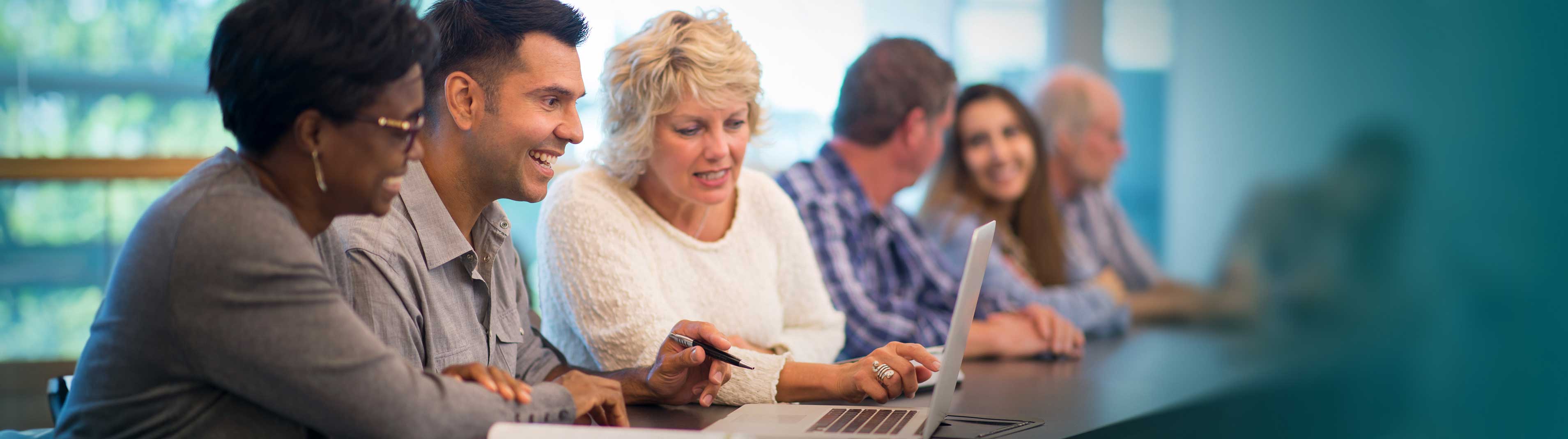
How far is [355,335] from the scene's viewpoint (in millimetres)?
870

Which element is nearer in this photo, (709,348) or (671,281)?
(709,348)

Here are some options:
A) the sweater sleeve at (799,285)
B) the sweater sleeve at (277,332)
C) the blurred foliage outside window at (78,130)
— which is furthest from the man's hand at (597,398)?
the blurred foliage outside window at (78,130)

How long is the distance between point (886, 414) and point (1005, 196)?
163 cm

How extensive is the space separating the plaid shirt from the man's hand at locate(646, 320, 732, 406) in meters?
0.73

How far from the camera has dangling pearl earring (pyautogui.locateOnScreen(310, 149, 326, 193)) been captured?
3.07 ft

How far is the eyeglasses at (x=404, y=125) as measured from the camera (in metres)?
0.94

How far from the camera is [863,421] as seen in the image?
125cm

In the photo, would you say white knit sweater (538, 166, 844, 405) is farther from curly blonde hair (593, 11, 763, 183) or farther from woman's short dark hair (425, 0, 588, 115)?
woman's short dark hair (425, 0, 588, 115)

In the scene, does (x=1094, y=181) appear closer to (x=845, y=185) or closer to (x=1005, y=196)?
(x=1005, y=196)

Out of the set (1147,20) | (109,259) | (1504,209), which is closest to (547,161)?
(109,259)

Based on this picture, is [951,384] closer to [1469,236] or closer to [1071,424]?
[1071,424]

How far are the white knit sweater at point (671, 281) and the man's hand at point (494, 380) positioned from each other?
45 cm

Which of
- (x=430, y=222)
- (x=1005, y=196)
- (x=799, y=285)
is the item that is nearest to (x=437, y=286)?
(x=430, y=222)

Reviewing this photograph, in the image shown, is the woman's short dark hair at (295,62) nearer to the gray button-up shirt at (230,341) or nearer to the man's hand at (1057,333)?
the gray button-up shirt at (230,341)
